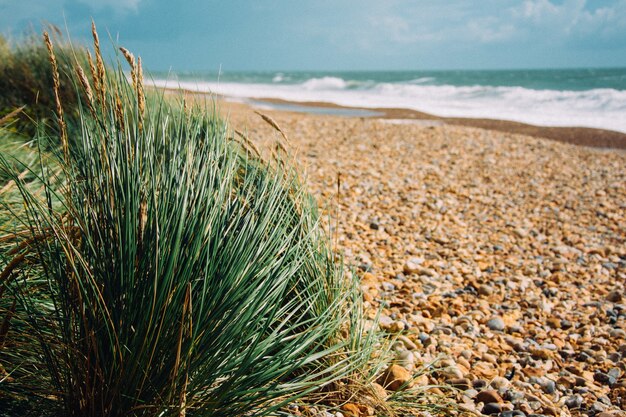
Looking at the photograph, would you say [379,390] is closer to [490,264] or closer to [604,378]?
[604,378]

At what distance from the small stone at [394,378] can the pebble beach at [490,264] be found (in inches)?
1.4

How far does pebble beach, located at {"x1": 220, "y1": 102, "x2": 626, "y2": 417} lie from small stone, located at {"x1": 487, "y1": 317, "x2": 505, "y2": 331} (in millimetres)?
11

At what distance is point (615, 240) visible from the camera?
6430 mm

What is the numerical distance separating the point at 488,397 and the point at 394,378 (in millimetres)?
620

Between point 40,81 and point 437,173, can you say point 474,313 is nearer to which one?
point 437,173

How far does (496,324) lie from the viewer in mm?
3807

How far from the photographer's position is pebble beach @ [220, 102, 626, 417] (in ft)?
9.96

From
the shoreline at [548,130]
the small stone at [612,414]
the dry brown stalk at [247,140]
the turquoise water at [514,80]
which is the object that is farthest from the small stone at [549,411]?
the turquoise water at [514,80]

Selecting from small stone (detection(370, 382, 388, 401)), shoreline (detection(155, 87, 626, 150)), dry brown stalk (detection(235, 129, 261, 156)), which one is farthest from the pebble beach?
shoreline (detection(155, 87, 626, 150))

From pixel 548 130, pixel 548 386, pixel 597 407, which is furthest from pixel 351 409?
pixel 548 130

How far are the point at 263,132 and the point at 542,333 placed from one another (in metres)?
8.62

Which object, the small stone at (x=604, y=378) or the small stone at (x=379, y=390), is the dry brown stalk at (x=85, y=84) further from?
the small stone at (x=604, y=378)

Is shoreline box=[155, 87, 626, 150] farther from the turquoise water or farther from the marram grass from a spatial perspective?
the marram grass

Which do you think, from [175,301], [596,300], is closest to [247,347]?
[175,301]
